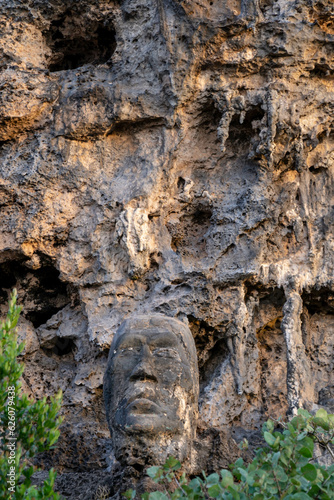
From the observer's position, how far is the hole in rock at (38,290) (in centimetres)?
939

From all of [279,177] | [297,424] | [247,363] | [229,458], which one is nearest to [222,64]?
[279,177]

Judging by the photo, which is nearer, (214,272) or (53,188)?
(214,272)

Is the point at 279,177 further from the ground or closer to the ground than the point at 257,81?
closer to the ground

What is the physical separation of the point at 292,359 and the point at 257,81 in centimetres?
317

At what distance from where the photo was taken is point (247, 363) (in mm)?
8500

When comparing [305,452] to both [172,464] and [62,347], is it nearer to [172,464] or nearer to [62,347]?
[172,464]

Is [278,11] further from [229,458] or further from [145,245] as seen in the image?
[229,458]

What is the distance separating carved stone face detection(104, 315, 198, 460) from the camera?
6.63 metres

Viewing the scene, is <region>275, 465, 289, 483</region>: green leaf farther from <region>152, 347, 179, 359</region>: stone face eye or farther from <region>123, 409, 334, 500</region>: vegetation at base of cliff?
<region>152, 347, 179, 359</region>: stone face eye

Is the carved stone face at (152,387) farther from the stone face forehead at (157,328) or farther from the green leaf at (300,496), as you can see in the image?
the green leaf at (300,496)

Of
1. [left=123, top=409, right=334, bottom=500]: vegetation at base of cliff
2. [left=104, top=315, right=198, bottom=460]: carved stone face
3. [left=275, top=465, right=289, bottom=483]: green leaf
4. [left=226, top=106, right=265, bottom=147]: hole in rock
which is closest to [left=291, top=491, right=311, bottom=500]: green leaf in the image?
[left=123, top=409, right=334, bottom=500]: vegetation at base of cliff

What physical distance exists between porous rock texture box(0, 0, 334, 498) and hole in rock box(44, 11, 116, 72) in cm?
11

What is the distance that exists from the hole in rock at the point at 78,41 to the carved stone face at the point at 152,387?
160 inches

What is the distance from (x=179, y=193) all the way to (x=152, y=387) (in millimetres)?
2947
